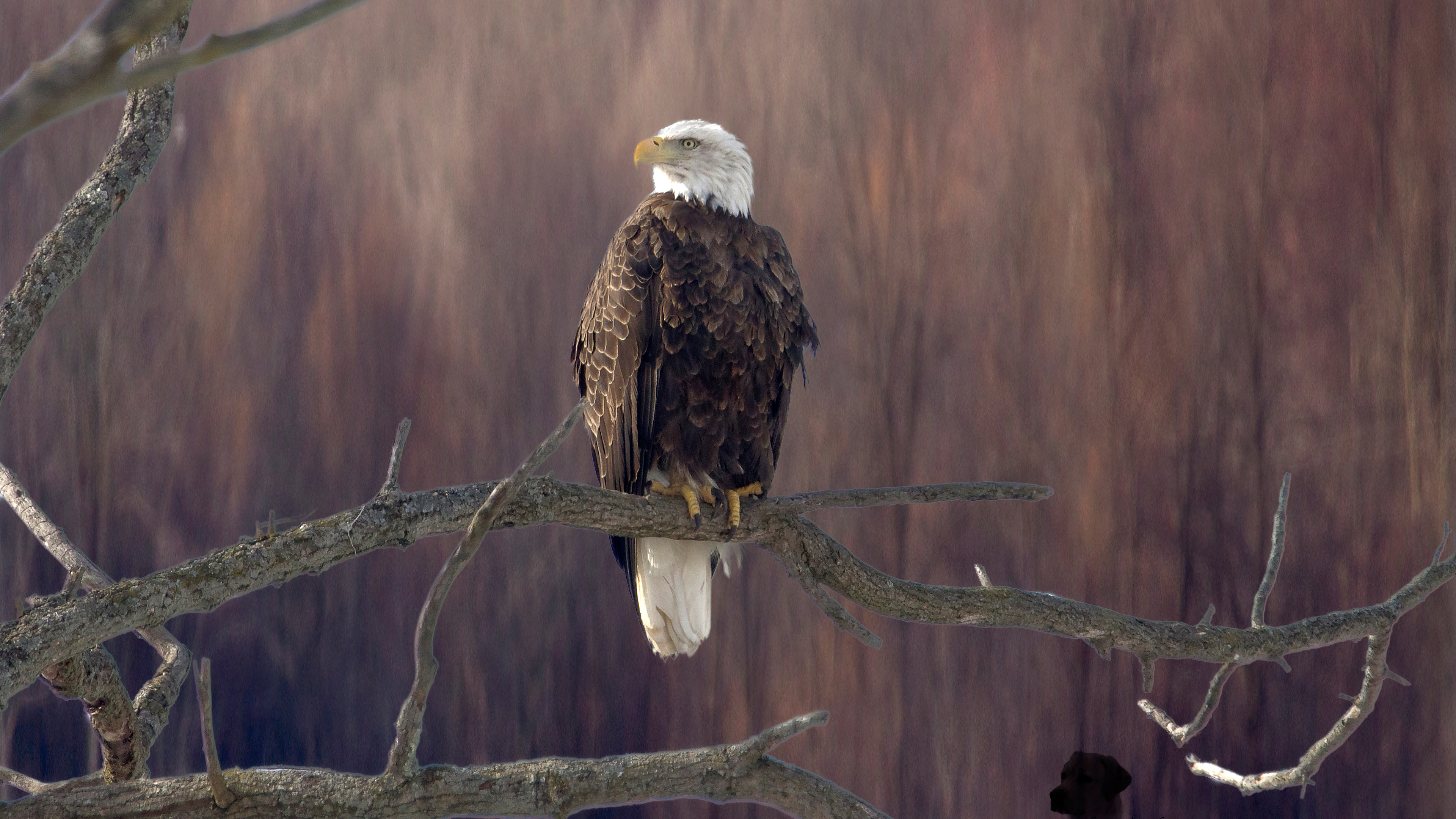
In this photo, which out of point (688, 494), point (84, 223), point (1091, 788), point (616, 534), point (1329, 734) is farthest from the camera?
point (1091, 788)

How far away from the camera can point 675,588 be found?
2098 millimetres

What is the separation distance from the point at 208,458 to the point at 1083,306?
2.19m

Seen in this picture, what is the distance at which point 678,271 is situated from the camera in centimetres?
185

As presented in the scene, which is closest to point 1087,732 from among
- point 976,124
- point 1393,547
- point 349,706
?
point 1393,547

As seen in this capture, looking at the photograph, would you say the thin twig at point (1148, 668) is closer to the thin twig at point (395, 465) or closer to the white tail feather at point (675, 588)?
the white tail feather at point (675, 588)

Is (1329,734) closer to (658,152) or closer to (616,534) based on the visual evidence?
(616,534)

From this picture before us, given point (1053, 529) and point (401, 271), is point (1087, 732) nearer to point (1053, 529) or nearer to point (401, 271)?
point (1053, 529)

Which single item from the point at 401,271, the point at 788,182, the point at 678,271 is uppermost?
the point at 788,182

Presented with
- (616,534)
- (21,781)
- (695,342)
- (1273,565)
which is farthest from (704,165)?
(21,781)

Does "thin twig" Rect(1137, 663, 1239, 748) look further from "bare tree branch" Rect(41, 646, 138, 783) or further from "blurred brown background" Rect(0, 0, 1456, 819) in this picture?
"bare tree branch" Rect(41, 646, 138, 783)

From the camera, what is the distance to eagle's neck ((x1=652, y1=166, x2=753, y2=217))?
2.01 m

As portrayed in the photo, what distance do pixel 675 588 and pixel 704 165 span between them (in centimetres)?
79

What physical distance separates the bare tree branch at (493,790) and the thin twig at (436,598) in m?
0.04

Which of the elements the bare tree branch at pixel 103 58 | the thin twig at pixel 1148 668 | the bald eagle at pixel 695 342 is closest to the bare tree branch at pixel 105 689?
the bald eagle at pixel 695 342
